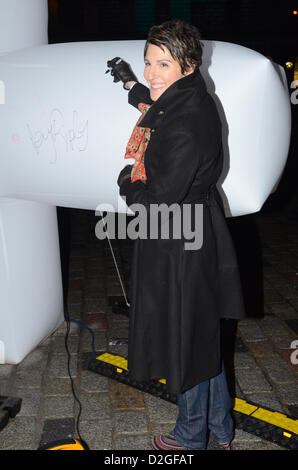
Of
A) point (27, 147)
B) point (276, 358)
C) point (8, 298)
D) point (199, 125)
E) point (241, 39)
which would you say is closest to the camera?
point (199, 125)

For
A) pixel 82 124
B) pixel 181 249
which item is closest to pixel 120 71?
pixel 82 124

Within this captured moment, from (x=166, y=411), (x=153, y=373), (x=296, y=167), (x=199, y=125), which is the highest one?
(x=199, y=125)

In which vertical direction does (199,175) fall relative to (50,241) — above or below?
above

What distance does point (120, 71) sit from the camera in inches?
96.7

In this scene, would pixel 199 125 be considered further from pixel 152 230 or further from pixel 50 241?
pixel 50 241

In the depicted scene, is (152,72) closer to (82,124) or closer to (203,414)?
(82,124)

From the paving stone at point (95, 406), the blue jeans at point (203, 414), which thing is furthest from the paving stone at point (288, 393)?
the paving stone at point (95, 406)

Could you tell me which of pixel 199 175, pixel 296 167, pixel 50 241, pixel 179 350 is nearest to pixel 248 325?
pixel 50 241

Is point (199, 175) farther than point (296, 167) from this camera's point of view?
No

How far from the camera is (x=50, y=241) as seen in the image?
3609 mm

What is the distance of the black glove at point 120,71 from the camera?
2439mm

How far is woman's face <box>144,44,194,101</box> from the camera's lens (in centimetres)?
201

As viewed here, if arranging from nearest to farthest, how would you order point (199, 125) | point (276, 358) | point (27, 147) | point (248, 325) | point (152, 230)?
point (199, 125) → point (152, 230) → point (27, 147) → point (276, 358) → point (248, 325)

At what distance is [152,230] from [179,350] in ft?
1.81
